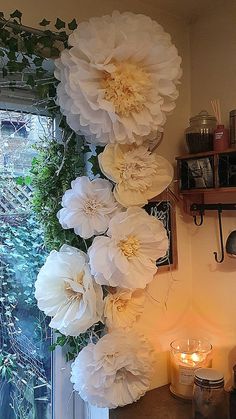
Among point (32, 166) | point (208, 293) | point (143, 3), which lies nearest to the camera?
point (32, 166)

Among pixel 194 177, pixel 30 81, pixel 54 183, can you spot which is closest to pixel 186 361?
pixel 194 177

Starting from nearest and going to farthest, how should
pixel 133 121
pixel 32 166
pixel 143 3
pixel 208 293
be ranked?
pixel 133 121 → pixel 32 166 → pixel 143 3 → pixel 208 293

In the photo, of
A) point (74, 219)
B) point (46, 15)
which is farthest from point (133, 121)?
point (46, 15)

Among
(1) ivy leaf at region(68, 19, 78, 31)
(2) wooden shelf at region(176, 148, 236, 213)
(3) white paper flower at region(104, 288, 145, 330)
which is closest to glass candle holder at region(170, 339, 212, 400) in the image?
(3) white paper flower at region(104, 288, 145, 330)

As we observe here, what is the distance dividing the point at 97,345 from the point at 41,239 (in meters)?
0.42

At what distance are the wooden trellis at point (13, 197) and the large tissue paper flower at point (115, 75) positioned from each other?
0.31 metres

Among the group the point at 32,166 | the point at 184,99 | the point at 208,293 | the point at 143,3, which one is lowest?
the point at 208,293

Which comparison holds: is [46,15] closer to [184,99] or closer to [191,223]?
[184,99]

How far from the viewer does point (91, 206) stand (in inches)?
47.5

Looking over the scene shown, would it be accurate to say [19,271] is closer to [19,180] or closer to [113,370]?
[19,180]

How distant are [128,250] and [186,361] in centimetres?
58

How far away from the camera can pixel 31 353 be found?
4.49 feet

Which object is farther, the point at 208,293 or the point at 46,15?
the point at 208,293

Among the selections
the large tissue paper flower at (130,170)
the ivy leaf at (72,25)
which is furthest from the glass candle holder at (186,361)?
the ivy leaf at (72,25)
